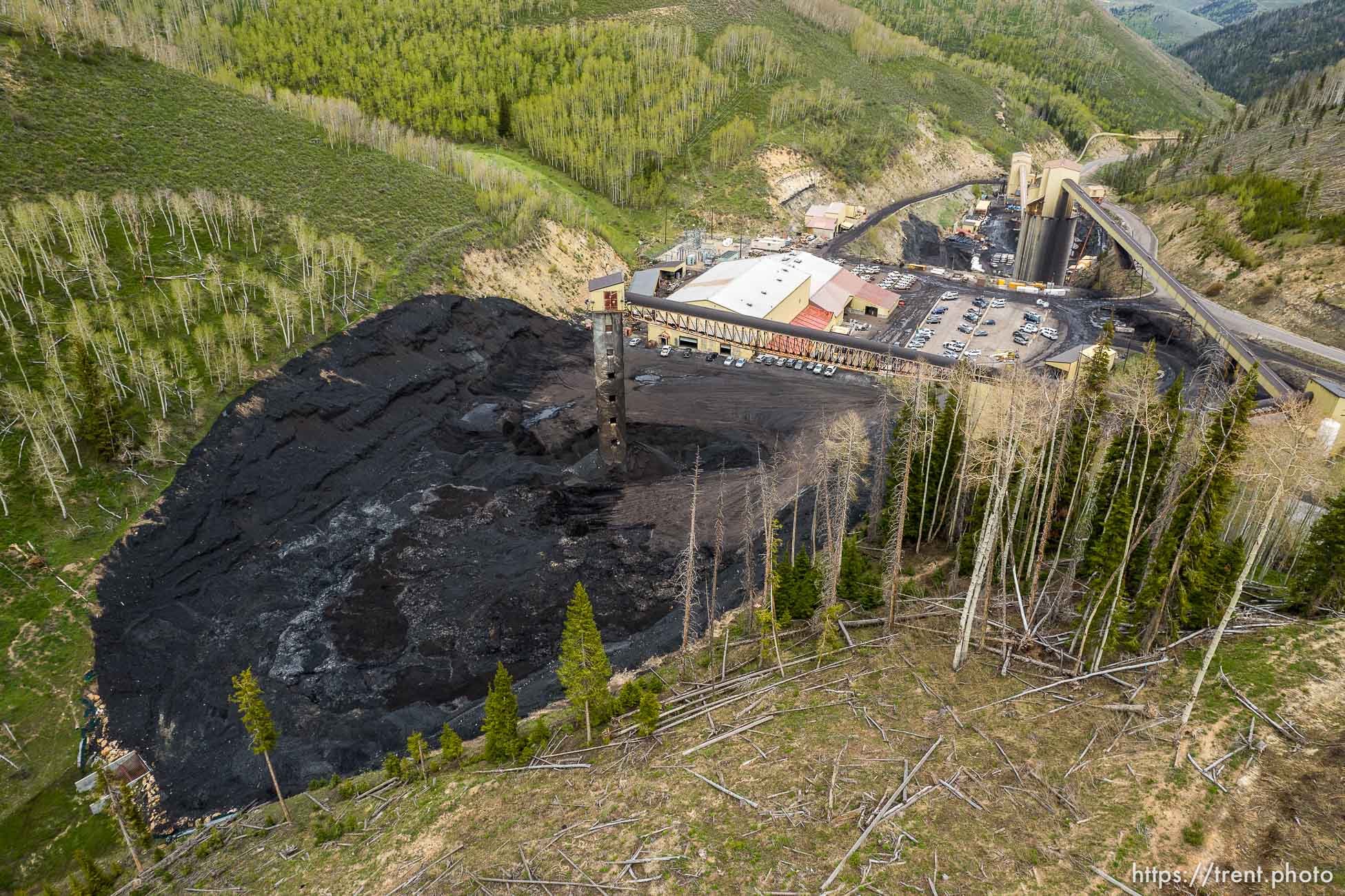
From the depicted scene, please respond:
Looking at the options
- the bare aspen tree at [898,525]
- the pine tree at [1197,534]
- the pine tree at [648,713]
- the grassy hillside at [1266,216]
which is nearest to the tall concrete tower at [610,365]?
the bare aspen tree at [898,525]

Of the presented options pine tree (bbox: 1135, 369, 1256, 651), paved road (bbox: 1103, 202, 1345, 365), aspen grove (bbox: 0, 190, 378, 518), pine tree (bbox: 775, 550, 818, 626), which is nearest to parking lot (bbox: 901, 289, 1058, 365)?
paved road (bbox: 1103, 202, 1345, 365)

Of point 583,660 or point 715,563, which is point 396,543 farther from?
point 715,563

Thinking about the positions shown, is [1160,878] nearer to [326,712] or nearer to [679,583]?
[679,583]

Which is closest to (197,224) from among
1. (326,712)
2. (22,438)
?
(22,438)

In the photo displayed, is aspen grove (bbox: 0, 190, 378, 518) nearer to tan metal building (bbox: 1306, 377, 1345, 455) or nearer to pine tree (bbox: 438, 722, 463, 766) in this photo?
pine tree (bbox: 438, 722, 463, 766)

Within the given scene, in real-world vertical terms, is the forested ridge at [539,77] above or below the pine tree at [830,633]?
above

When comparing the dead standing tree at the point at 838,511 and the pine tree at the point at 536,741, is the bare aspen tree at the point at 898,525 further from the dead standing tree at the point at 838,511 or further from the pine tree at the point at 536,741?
the pine tree at the point at 536,741
